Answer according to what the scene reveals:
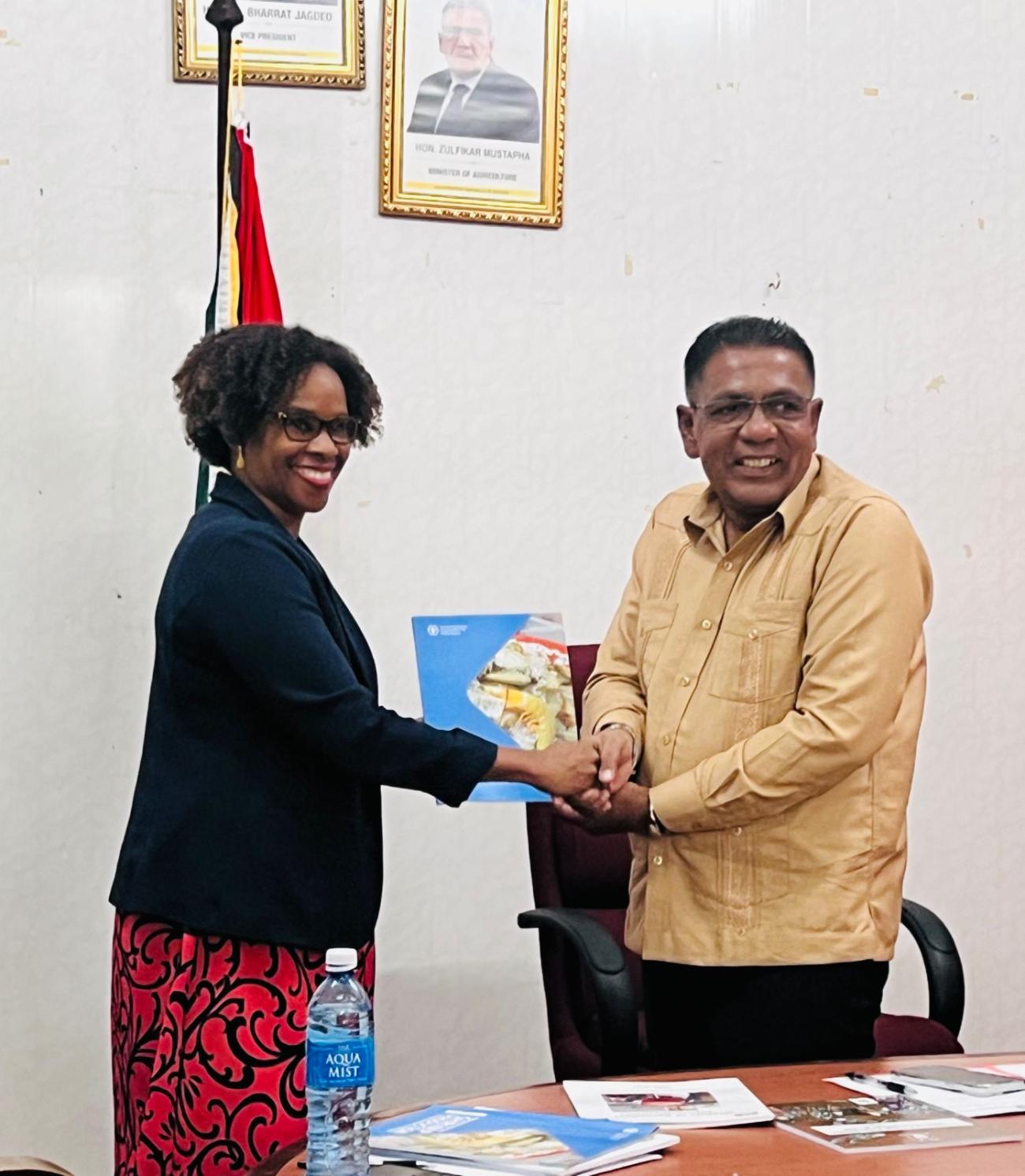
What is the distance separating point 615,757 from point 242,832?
545mm

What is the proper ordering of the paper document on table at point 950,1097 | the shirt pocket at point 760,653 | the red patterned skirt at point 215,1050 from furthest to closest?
the shirt pocket at point 760,653, the red patterned skirt at point 215,1050, the paper document on table at point 950,1097

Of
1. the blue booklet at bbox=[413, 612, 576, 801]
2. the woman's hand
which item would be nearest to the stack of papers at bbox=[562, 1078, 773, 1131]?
the woman's hand

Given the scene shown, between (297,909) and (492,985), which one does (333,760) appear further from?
(492,985)

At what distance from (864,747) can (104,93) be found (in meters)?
2.04

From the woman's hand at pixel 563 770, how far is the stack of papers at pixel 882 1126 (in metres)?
0.63

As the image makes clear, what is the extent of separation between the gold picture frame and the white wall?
4 centimetres

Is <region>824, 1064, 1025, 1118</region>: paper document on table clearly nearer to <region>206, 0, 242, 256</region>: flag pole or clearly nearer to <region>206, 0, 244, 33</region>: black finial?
<region>206, 0, 242, 256</region>: flag pole

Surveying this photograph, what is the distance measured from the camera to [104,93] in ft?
9.68

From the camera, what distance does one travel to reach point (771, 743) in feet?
6.28

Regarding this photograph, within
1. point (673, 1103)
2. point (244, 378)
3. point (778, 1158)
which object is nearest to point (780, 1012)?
point (673, 1103)

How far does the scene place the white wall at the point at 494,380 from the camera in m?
2.95

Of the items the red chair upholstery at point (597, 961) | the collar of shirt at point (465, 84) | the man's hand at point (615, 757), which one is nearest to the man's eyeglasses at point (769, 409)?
the man's hand at point (615, 757)

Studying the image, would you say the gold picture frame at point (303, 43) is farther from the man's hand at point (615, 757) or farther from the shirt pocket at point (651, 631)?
the man's hand at point (615, 757)

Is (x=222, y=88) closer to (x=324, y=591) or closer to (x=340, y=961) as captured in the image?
(x=324, y=591)
